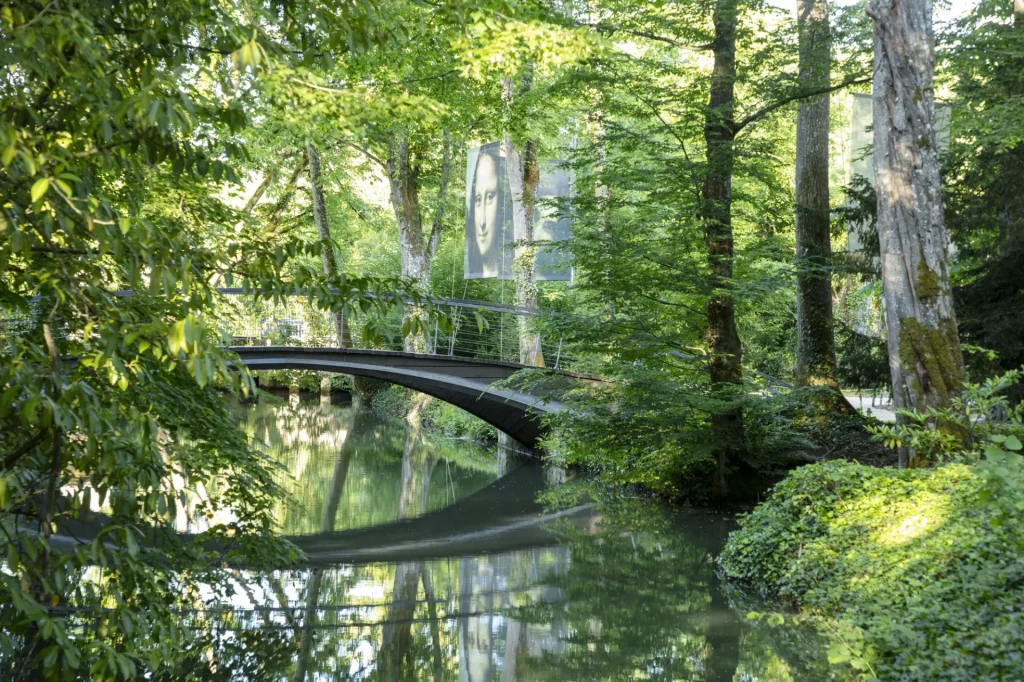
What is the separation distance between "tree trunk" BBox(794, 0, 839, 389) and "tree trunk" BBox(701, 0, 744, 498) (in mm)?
1269

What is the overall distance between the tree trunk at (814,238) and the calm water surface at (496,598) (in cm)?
232

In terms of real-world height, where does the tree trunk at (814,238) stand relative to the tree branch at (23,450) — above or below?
above

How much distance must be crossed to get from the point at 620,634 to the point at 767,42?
6278mm

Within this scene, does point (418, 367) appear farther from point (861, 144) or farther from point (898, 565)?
point (898, 565)

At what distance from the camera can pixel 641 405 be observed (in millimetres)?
10016

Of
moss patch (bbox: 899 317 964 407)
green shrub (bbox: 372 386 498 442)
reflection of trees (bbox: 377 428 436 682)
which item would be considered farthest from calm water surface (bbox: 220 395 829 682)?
green shrub (bbox: 372 386 498 442)

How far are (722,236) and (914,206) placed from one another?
241cm

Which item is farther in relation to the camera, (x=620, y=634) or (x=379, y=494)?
(x=379, y=494)

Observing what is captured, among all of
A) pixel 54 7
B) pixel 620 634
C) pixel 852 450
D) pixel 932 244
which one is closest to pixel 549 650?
pixel 620 634

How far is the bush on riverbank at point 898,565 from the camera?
4.38 meters

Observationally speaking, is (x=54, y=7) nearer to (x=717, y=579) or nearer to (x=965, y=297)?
(x=717, y=579)

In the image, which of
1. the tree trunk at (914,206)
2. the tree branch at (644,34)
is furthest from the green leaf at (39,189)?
the tree branch at (644,34)

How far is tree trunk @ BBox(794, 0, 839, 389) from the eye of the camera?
1123 centimetres

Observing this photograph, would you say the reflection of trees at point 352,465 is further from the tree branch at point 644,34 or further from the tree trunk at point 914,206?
the tree branch at point 644,34
